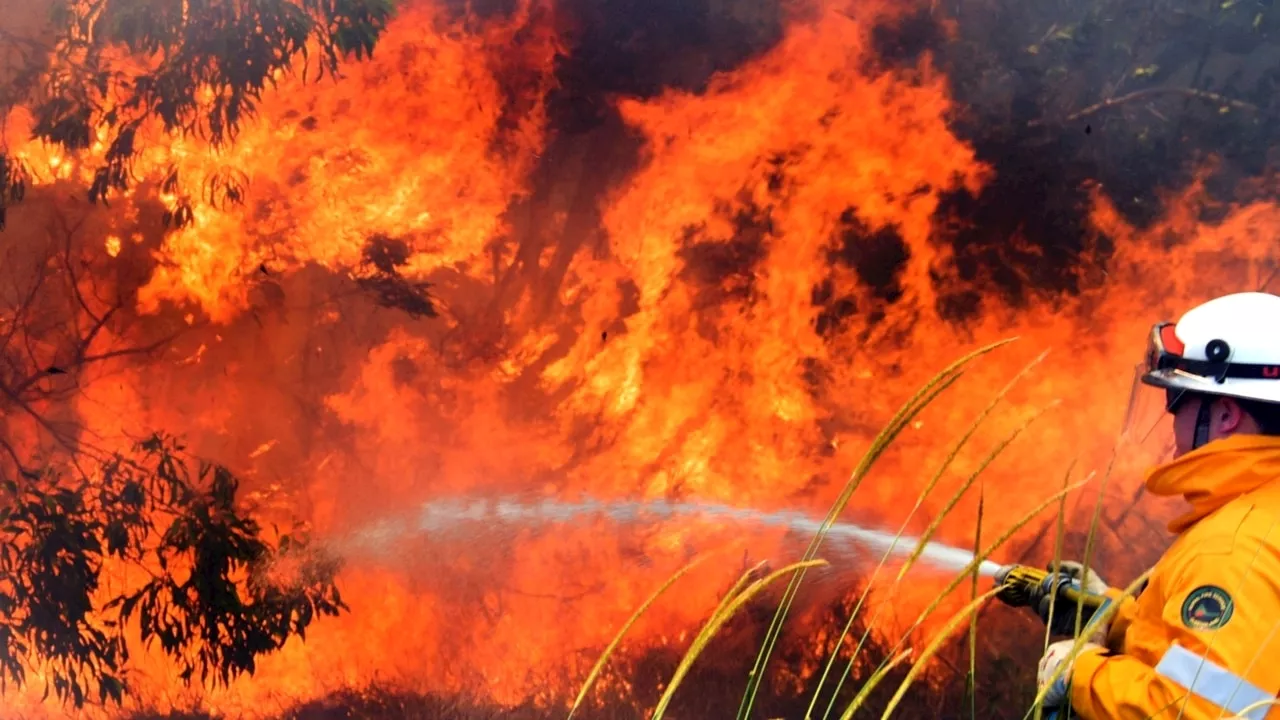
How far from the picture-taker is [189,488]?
129 inches

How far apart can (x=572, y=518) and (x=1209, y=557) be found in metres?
1.99

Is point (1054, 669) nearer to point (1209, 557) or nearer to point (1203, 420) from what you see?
point (1209, 557)

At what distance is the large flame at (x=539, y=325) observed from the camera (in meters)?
3.15

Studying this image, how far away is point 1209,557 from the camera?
1641mm

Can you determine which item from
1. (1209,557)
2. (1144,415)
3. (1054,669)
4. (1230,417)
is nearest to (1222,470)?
(1230,417)

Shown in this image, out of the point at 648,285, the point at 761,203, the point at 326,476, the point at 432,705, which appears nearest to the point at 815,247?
the point at 761,203

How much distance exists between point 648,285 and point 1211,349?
1.74 m

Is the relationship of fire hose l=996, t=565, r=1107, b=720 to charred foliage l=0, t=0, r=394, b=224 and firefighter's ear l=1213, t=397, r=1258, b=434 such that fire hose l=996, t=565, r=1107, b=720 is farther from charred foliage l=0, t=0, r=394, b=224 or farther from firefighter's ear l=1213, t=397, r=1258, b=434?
charred foliage l=0, t=0, r=394, b=224

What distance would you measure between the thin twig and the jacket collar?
1537 millimetres

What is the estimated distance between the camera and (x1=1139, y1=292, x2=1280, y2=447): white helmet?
6.15 feet

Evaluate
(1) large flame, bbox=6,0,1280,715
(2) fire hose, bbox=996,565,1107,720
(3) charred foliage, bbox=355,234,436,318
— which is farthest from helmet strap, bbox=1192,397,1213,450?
(3) charred foliage, bbox=355,234,436,318

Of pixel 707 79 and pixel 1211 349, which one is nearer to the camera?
pixel 1211 349

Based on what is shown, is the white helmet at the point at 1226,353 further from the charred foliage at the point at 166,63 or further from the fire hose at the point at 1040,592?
the charred foliage at the point at 166,63

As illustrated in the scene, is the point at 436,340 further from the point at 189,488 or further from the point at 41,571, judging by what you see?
the point at 41,571
